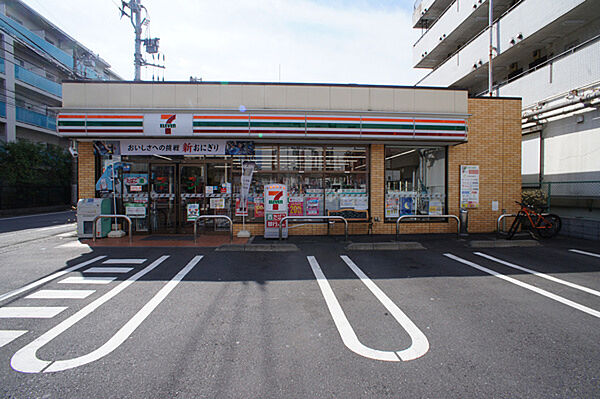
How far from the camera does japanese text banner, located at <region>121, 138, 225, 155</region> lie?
9.73 meters

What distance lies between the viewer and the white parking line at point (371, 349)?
2.99 m

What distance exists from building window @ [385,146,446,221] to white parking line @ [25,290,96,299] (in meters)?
8.63

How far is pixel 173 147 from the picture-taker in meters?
9.73

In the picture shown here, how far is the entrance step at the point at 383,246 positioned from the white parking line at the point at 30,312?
20.2 ft

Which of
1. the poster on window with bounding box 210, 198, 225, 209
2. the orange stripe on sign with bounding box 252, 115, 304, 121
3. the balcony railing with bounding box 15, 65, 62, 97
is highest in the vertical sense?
the balcony railing with bounding box 15, 65, 62, 97

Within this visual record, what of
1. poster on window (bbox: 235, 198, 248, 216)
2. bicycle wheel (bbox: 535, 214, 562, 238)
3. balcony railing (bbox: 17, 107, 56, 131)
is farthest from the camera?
balcony railing (bbox: 17, 107, 56, 131)

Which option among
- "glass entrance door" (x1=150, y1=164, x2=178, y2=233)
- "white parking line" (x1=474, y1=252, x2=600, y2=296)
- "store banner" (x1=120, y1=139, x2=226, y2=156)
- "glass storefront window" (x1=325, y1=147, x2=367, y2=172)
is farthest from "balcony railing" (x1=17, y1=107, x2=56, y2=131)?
"white parking line" (x1=474, y1=252, x2=600, y2=296)

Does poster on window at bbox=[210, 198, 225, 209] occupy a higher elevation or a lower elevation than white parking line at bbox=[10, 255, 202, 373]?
higher

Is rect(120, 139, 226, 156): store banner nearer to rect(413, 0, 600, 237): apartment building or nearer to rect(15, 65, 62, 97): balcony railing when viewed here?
rect(413, 0, 600, 237): apartment building

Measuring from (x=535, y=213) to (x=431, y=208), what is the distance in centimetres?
300

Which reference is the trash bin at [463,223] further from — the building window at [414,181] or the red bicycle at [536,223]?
the red bicycle at [536,223]

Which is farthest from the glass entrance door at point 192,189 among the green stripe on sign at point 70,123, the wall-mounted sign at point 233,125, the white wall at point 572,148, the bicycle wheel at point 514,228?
the white wall at point 572,148

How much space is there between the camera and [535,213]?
363 inches

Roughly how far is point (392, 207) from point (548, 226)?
4.85m
